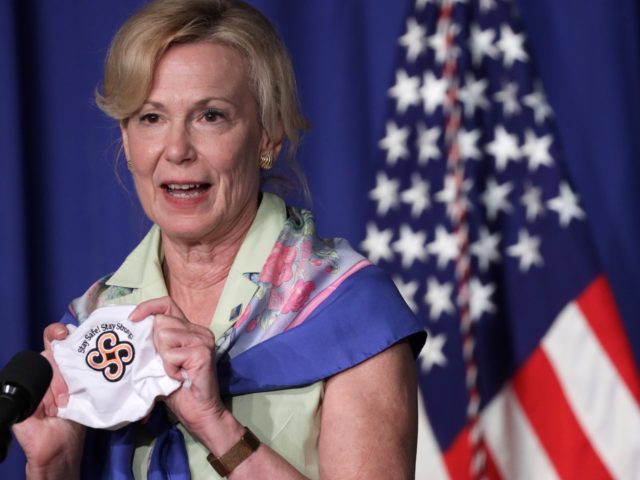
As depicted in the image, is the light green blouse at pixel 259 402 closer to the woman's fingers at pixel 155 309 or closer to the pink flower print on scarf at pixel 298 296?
the pink flower print on scarf at pixel 298 296

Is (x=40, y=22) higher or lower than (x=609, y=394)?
higher

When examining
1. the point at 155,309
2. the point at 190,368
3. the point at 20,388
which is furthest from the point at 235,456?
the point at 20,388

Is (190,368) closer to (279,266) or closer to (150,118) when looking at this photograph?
(279,266)

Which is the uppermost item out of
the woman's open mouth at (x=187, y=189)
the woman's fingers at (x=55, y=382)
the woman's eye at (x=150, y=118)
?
the woman's eye at (x=150, y=118)

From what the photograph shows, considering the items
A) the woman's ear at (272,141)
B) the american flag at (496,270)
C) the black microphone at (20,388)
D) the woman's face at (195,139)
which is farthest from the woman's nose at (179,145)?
the american flag at (496,270)

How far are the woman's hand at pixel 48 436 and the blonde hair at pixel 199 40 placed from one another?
418mm

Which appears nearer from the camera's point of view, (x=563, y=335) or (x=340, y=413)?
(x=340, y=413)

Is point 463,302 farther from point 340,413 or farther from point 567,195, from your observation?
point 340,413

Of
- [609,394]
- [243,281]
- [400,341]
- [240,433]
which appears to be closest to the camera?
[240,433]

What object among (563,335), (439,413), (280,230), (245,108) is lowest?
(439,413)

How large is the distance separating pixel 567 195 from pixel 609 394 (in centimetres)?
49

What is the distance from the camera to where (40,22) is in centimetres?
310

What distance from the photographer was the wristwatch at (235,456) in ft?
5.28

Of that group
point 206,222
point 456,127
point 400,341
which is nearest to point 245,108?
point 206,222
